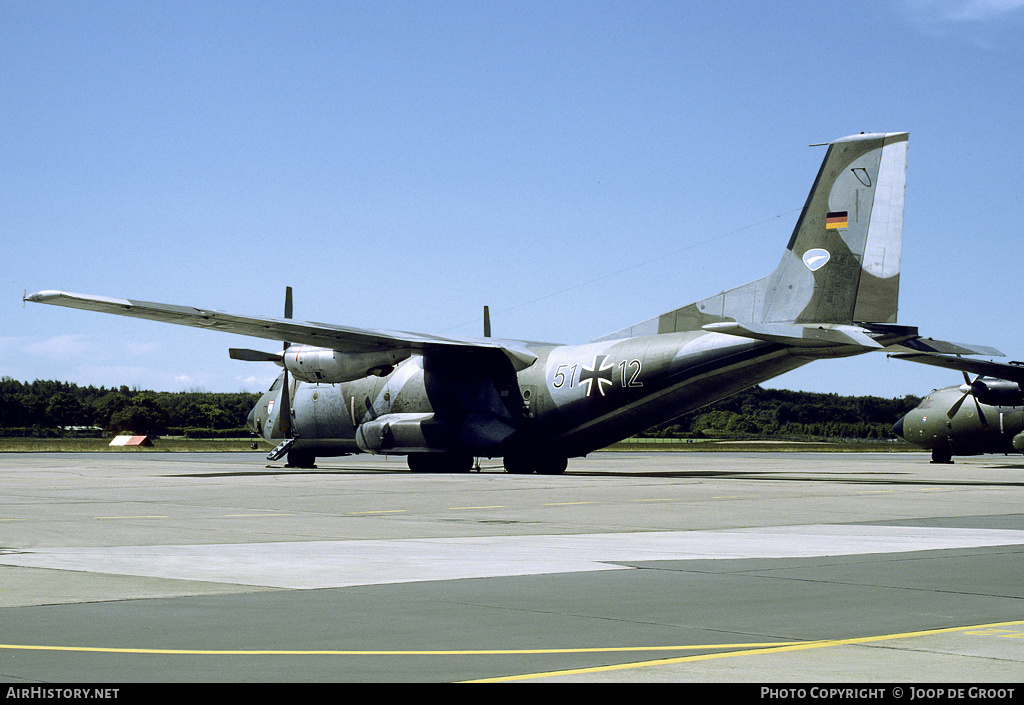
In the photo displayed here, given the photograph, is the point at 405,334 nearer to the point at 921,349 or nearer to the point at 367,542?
the point at 921,349

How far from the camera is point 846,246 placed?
28.3 meters

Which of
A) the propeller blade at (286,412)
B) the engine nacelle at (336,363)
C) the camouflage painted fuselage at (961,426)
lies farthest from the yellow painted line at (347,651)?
the camouflage painted fuselage at (961,426)

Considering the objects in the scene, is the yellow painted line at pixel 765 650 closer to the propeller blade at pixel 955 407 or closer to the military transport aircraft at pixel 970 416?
the military transport aircraft at pixel 970 416

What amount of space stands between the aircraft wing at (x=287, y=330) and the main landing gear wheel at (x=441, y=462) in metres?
3.38

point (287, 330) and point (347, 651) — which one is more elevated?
point (287, 330)

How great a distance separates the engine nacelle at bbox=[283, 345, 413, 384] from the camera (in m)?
35.1

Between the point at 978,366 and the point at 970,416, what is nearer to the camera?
the point at 978,366

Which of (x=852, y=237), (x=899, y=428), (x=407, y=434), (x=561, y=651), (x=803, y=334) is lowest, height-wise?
(x=561, y=651)

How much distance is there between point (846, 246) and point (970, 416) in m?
24.2

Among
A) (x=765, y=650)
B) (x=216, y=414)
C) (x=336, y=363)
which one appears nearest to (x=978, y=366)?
(x=336, y=363)

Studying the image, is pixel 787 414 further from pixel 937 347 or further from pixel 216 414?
pixel 937 347

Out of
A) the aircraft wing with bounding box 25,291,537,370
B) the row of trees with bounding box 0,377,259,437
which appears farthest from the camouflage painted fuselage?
the row of trees with bounding box 0,377,259,437

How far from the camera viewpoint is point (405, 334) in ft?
114

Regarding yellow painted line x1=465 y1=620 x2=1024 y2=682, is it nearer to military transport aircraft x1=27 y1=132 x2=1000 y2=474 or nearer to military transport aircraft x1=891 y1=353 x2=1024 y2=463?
military transport aircraft x1=27 y1=132 x2=1000 y2=474
